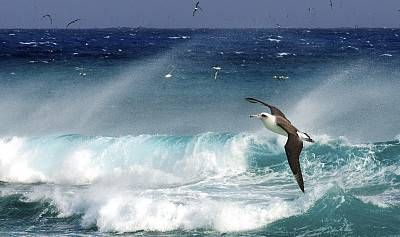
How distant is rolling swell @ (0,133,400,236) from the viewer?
855 inches

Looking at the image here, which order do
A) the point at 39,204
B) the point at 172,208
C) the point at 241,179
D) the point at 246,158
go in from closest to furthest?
1. the point at 172,208
2. the point at 39,204
3. the point at 241,179
4. the point at 246,158

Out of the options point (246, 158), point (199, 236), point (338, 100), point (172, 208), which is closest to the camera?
point (199, 236)

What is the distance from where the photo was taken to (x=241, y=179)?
91.6ft

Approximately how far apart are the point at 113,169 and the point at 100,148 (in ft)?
10.1

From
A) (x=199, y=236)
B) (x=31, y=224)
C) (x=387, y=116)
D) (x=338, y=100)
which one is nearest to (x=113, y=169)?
(x=31, y=224)

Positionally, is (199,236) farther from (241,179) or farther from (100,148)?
(100,148)

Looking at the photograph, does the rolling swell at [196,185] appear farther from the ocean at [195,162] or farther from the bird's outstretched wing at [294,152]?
the bird's outstretched wing at [294,152]

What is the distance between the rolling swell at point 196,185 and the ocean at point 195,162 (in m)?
0.05

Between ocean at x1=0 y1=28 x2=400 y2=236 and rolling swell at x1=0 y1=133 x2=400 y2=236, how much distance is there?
2.0 inches

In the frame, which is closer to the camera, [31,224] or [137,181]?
[31,224]

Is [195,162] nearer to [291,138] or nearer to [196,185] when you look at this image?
[196,185]

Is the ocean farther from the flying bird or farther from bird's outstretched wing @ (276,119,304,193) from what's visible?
bird's outstretched wing @ (276,119,304,193)

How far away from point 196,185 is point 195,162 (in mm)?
4167

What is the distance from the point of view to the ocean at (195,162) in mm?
21828
